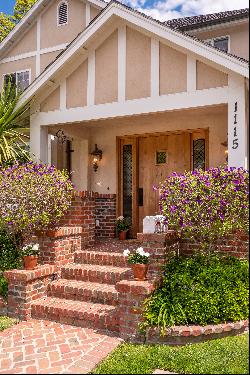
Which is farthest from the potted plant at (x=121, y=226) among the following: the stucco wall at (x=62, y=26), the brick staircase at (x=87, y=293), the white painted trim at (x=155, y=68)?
the stucco wall at (x=62, y=26)

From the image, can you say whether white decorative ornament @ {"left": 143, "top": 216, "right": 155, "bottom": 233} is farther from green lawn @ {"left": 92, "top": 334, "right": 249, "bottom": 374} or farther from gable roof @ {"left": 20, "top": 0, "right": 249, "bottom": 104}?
gable roof @ {"left": 20, "top": 0, "right": 249, "bottom": 104}

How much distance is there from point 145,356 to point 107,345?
701 millimetres

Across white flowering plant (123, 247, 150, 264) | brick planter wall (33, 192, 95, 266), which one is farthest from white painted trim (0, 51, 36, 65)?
white flowering plant (123, 247, 150, 264)

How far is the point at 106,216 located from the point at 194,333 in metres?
5.55

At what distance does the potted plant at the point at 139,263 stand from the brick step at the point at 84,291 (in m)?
0.66

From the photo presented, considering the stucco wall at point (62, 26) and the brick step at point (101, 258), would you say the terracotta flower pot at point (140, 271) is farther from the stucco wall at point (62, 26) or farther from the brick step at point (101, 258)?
the stucco wall at point (62, 26)

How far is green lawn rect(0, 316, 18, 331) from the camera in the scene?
5735 mm

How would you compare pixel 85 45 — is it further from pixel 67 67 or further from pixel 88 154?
pixel 88 154

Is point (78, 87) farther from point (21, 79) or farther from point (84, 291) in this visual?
point (21, 79)

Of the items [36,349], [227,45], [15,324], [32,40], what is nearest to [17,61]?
[32,40]

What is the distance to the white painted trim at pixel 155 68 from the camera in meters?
7.58

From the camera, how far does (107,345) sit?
4.93 meters

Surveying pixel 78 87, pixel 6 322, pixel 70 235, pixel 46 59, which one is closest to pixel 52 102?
pixel 78 87

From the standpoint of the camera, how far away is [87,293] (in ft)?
19.9
